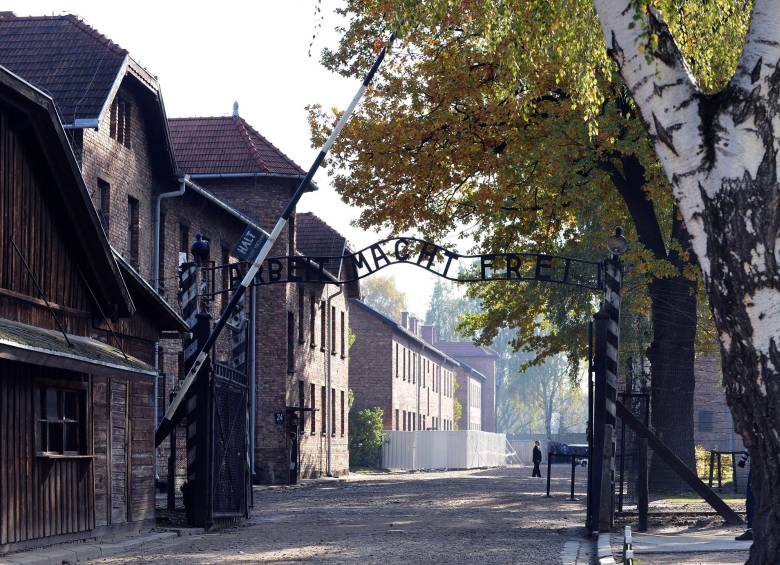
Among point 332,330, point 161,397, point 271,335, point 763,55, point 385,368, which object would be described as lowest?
point 385,368

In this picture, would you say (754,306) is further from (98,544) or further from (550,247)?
(550,247)

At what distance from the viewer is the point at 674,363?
28.1m

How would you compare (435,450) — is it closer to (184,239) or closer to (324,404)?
(324,404)

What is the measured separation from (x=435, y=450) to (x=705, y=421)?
14955 millimetres

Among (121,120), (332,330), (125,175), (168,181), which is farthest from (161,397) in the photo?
(332,330)

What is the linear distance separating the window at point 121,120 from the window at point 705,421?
124 ft

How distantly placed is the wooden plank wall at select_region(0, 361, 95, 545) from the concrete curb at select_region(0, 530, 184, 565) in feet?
0.86

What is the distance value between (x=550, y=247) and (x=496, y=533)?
11331 millimetres

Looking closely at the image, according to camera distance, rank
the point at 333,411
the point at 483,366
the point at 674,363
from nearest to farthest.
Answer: the point at 674,363, the point at 333,411, the point at 483,366

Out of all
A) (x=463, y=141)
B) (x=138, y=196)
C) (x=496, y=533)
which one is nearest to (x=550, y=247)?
(x=463, y=141)

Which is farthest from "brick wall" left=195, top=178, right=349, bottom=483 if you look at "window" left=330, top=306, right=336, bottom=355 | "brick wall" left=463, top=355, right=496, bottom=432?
"brick wall" left=463, top=355, right=496, bottom=432

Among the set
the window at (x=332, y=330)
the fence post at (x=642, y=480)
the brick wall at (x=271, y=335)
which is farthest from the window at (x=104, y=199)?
the window at (x=332, y=330)

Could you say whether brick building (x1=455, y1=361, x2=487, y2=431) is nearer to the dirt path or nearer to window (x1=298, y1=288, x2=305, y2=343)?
window (x1=298, y1=288, x2=305, y2=343)

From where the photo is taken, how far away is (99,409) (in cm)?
1752
